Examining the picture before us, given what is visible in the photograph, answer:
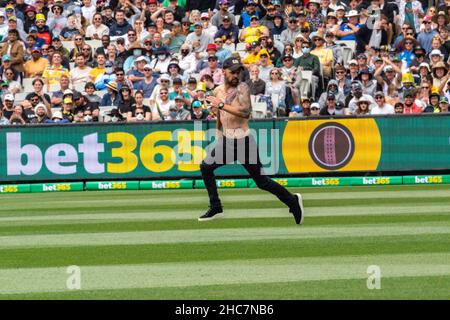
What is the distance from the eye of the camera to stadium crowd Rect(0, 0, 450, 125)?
23.8 metres

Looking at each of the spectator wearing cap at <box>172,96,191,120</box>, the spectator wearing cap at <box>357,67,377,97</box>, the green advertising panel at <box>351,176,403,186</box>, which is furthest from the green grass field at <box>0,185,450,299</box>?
the spectator wearing cap at <box>357,67,377,97</box>

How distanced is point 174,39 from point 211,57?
2393mm

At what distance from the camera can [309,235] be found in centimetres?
1252

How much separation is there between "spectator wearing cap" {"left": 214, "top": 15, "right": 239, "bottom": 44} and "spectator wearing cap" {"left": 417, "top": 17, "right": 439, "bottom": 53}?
14.5 ft

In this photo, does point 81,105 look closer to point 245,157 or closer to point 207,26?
point 207,26

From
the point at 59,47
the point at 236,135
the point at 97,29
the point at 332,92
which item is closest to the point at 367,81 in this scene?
the point at 332,92

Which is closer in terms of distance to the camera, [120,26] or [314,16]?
[314,16]

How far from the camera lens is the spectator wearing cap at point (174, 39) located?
26.6 meters

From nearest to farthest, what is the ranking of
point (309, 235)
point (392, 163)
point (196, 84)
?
point (309, 235), point (392, 163), point (196, 84)

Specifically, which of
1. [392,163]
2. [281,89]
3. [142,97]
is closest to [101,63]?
[142,97]

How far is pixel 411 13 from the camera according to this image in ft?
87.2

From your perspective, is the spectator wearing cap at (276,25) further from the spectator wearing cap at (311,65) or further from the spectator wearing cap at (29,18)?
the spectator wearing cap at (29,18)
